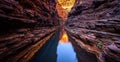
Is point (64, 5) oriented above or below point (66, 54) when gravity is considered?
above

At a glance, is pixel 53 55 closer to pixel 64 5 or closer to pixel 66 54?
pixel 66 54

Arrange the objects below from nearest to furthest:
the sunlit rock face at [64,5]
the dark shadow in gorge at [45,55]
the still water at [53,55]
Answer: the dark shadow in gorge at [45,55] → the still water at [53,55] → the sunlit rock face at [64,5]

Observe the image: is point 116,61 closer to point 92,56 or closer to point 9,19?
point 92,56

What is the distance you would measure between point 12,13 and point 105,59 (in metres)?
5.85

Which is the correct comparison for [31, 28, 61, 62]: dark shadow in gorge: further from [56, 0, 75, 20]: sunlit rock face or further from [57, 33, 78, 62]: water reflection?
[56, 0, 75, 20]: sunlit rock face

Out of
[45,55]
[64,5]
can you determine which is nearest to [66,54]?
[45,55]

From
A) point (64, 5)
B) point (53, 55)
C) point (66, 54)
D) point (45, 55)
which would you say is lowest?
point (66, 54)

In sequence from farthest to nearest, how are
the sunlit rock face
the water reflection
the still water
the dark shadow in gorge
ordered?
the sunlit rock face < the water reflection < the still water < the dark shadow in gorge

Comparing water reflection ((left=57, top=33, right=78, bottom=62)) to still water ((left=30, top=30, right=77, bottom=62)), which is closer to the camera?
still water ((left=30, top=30, right=77, bottom=62))

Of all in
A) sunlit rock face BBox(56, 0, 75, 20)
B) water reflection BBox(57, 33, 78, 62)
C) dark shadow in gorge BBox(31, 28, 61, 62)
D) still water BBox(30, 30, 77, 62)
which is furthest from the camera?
sunlit rock face BBox(56, 0, 75, 20)

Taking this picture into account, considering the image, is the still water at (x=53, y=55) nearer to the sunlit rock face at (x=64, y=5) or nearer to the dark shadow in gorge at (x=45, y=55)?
the dark shadow in gorge at (x=45, y=55)

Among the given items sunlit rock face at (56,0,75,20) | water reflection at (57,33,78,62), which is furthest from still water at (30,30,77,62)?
sunlit rock face at (56,0,75,20)

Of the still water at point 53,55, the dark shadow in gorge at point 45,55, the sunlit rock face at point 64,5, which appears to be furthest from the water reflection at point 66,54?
the sunlit rock face at point 64,5

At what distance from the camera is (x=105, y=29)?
8688 millimetres
